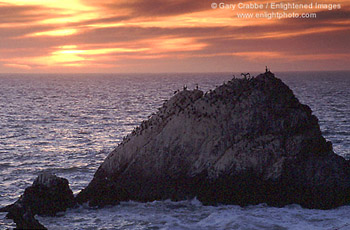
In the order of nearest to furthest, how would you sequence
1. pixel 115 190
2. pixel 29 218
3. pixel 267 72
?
pixel 29 218 → pixel 115 190 → pixel 267 72

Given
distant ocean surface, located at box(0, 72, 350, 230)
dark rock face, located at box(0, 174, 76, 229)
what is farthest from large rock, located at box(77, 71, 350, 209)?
dark rock face, located at box(0, 174, 76, 229)

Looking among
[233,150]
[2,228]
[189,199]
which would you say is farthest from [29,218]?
[233,150]

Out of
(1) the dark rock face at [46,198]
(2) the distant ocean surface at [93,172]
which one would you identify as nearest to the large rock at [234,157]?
→ (2) the distant ocean surface at [93,172]

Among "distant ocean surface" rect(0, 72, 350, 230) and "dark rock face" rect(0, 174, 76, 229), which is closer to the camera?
"distant ocean surface" rect(0, 72, 350, 230)

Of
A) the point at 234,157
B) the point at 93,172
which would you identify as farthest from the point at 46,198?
the point at 93,172

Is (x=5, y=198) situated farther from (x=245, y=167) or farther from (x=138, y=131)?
(x=245, y=167)

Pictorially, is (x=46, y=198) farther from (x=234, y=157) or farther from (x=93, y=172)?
(x=93, y=172)

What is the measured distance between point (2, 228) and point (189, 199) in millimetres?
7216

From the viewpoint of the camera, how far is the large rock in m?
16.6

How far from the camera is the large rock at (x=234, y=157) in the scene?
16.6 meters

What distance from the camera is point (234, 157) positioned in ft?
54.9

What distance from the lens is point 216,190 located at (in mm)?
16859

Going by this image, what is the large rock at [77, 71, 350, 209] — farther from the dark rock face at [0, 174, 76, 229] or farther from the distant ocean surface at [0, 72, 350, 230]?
the dark rock face at [0, 174, 76, 229]

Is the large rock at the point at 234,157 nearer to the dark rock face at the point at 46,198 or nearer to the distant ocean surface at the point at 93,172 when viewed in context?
the distant ocean surface at the point at 93,172
